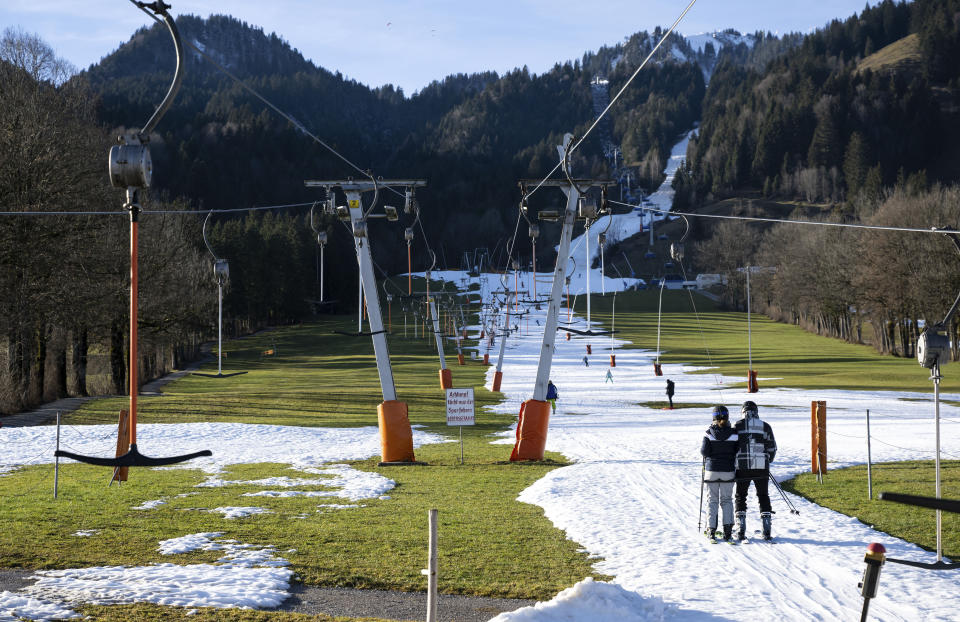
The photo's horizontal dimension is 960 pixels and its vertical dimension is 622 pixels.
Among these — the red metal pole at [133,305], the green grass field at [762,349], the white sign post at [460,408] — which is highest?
the red metal pole at [133,305]

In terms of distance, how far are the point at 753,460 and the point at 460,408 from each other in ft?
33.3

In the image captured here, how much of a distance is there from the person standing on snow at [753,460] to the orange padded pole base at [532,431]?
9509 millimetres

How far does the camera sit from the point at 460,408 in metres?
22.0

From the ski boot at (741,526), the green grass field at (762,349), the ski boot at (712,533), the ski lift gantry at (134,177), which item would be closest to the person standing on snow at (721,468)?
the ski boot at (712,533)

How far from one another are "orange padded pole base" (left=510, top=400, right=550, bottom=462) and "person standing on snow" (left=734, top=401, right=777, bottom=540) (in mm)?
9509

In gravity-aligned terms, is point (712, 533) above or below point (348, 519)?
above

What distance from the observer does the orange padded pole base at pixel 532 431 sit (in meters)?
22.5

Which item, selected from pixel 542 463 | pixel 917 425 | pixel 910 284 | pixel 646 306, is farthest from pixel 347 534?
pixel 646 306

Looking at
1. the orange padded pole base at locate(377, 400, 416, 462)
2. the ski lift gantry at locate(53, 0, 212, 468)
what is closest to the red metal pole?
the ski lift gantry at locate(53, 0, 212, 468)

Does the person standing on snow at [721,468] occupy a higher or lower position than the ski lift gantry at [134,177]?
lower

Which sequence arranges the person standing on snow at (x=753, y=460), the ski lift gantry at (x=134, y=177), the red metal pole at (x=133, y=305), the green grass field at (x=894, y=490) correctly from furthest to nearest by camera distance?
the green grass field at (x=894, y=490) < the person standing on snow at (x=753, y=460) < the ski lift gantry at (x=134, y=177) < the red metal pole at (x=133, y=305)

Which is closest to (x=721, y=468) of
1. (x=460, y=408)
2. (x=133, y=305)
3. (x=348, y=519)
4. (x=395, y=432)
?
(x=348, y=519)

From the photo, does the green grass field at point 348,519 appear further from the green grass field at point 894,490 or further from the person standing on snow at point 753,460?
the person standing on snow at point 753,460

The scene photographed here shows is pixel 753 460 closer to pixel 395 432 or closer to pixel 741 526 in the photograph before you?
pixel 741 526
